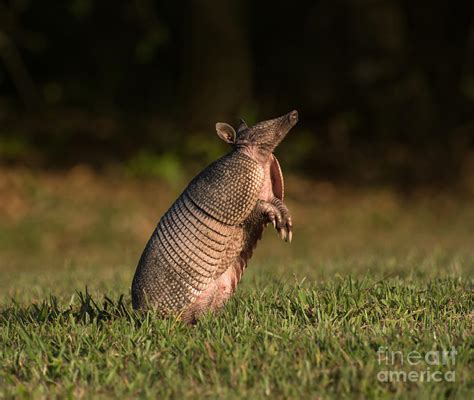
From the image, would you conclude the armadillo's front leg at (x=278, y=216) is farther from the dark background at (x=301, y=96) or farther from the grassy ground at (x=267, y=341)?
the dark background at (x=301, y=96)

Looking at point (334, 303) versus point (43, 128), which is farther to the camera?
point (43, 128)

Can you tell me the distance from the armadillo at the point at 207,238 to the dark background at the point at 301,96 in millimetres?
8595

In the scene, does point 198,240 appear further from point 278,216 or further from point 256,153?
point 256,153

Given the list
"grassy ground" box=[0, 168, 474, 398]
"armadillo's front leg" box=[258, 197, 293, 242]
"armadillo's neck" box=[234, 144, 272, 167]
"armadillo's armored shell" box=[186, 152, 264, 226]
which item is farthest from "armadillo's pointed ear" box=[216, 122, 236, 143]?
"grassy ground" box=[0, 168, 474, 398]

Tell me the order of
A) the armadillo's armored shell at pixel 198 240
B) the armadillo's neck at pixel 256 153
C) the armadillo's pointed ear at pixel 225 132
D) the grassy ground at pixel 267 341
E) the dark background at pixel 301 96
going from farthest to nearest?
the dark background at pixel 301 96 < the armadillo's pointed ear at pixel 225 132 < the armadillo's neck at pixel 256 153 < the armadillo's armored shell at pixel 198 240 < the grassy ground at pixel 267 341

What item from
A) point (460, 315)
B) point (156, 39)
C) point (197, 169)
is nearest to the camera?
point (460, 315)

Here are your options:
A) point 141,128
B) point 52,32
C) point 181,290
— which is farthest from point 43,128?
point 181,290

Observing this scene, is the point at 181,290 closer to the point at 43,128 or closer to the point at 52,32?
the point at 43,128

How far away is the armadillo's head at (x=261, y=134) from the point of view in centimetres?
441

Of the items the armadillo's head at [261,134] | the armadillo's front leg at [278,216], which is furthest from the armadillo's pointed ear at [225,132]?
the armadillo's front leg at [278,216]

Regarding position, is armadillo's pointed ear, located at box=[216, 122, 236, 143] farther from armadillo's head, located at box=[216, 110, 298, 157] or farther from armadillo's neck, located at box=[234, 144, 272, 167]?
armadillo's neck, located at box=[234, 144, 272, 167]

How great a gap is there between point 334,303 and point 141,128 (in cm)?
1111

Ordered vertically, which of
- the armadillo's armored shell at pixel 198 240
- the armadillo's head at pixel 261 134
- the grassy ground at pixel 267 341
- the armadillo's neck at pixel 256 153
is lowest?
the grassy ground at pixel 267 341

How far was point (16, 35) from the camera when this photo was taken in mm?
15938
